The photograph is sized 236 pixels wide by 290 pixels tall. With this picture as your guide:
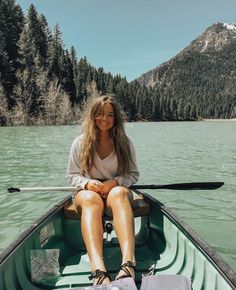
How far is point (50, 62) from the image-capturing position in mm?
81812

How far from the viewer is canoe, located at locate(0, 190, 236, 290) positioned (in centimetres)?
371

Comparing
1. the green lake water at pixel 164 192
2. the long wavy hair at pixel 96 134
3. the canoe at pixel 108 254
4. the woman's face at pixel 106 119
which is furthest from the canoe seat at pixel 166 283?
the green lake water at pixel 164 192

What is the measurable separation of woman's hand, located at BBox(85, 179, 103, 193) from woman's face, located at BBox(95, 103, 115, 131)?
2.41ft

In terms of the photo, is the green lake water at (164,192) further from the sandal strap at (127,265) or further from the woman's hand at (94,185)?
the sandal strap at (127,265)

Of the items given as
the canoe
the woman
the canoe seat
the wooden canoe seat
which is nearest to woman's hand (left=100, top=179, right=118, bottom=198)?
the woman

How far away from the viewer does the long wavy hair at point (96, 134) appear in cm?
511

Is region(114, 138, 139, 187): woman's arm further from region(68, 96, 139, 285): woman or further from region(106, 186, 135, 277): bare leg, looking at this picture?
region(106, 186, 135, 277): bare leg

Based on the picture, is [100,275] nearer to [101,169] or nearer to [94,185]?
[94,185]

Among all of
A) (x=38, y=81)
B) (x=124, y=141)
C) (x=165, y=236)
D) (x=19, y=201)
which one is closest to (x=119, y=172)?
(x=124, y=141)

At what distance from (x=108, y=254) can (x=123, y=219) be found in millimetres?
1054

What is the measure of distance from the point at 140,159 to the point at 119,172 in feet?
56.9

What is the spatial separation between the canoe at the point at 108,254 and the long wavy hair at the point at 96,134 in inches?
24.8

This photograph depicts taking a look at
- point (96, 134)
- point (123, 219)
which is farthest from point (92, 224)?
point (96, 134)

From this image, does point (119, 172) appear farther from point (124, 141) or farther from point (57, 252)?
point (57, 252)
